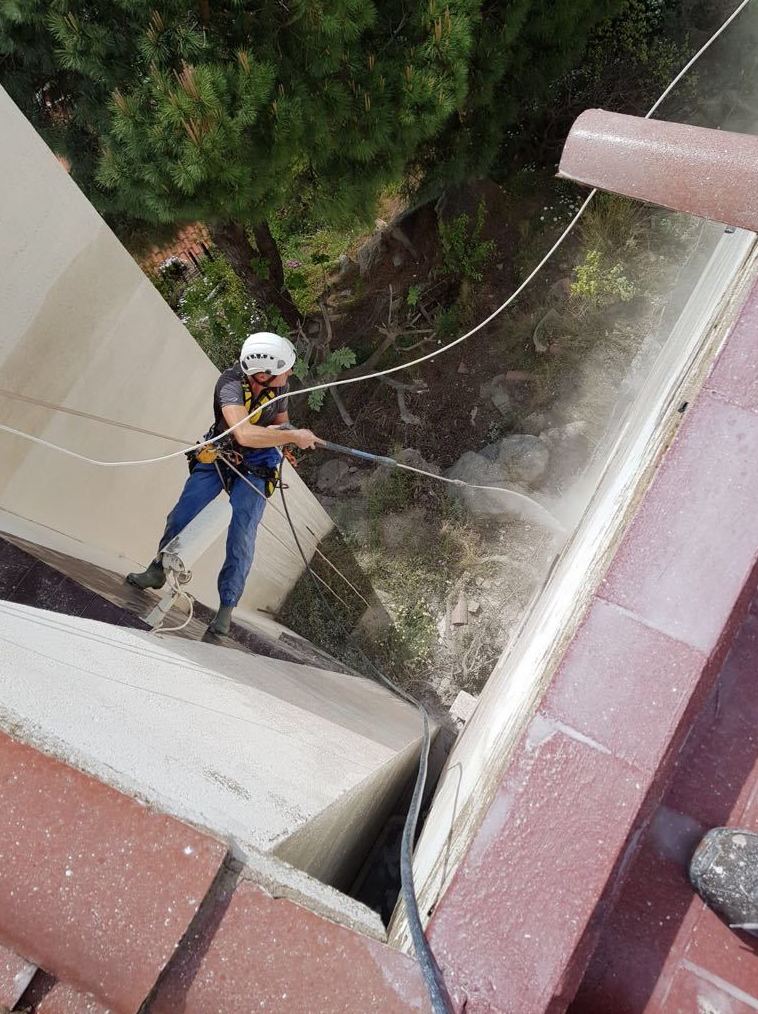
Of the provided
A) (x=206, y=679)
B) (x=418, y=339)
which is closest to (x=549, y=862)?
(x=206, y=679)

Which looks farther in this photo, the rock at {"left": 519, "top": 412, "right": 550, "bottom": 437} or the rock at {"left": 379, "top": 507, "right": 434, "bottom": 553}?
the rock at {"left": 519, "top": 412, "right": 550, "bottom": 437}

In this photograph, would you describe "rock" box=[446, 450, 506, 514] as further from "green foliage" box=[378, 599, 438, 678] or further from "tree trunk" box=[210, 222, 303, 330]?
"tree trunk" box=[210, 222, 303, 330]

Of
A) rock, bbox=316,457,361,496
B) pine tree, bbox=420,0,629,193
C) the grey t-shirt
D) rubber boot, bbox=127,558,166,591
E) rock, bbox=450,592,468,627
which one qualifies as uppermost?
pine tree, bbox=420,0,629,193

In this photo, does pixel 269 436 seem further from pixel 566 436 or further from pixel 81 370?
pixel 566 436

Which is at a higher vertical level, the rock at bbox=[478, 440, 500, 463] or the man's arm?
the rock at bbox=[478, 440, 500, 463]

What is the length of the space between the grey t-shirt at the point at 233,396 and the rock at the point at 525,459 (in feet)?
10.3

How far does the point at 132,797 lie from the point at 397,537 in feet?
17.4

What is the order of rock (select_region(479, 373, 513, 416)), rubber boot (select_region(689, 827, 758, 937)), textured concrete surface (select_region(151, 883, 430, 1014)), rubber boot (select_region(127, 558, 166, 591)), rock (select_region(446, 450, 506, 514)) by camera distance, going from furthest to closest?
1. rock (select_region(479, 373, 513, 416))
2. rock (select_region(446, 450, 506, 514))
3. rubber boot (select_region(127, 558, 166, 591))
4. rubber boot (select_region(689, 827, 758, 937))
5. textured concrete surface (select_region(151, 883, 430, 1014))

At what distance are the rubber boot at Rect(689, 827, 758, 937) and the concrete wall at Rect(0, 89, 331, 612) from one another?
3.11 m

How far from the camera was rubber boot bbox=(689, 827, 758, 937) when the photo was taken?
124cm

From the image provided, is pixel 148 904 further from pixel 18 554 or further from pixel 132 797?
pixel 18 554

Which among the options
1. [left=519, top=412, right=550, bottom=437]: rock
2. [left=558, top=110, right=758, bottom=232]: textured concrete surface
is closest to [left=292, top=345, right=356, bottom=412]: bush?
[left=519, top=412, right=550, bottom=437]: rock

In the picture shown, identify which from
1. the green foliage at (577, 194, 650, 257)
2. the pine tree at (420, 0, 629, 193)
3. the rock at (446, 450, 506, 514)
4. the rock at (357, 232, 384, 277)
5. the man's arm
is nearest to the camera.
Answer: the man's arm

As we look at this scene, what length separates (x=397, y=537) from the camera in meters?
6.45
